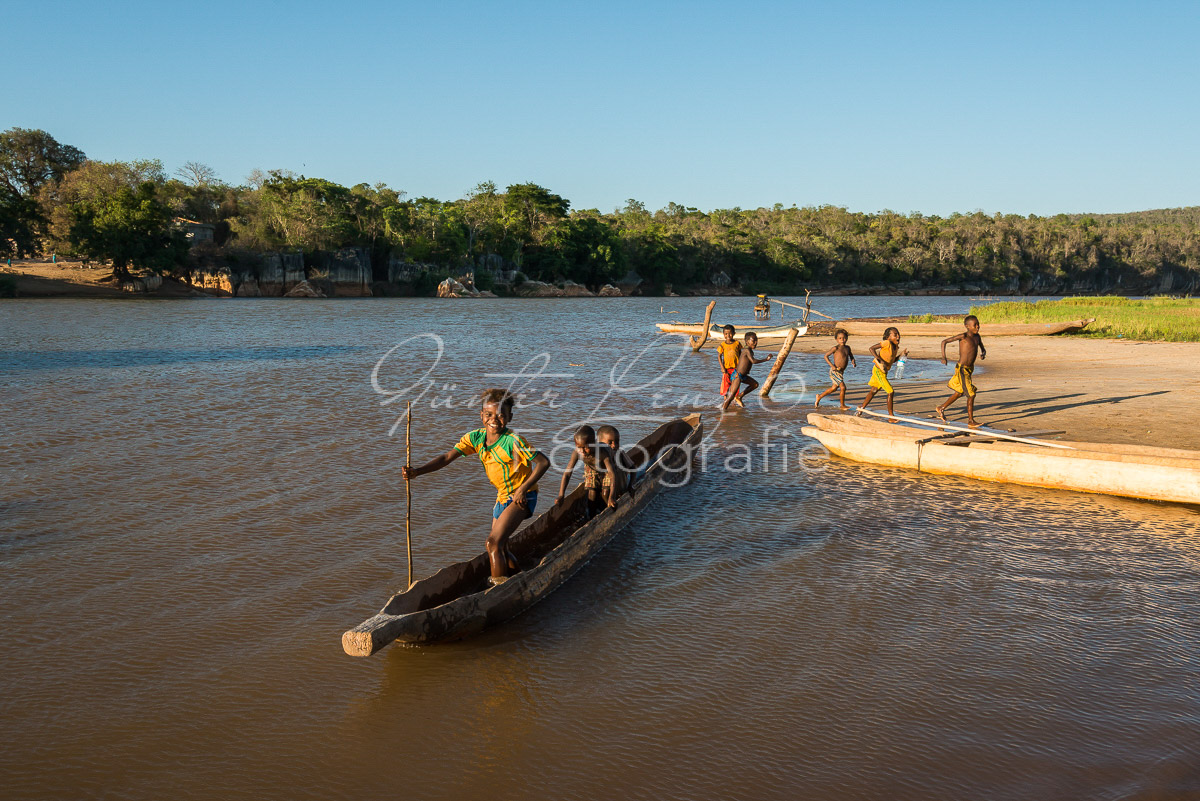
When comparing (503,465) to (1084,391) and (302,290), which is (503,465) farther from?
(302,290)

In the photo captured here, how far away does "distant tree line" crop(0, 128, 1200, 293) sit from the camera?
5866 centimetres

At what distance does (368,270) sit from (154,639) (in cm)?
7061

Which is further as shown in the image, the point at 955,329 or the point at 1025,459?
the point at 955,329

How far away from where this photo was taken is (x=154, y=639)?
5.64 meters

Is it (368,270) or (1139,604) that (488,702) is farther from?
(368,270)

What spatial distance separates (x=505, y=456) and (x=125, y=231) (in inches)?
2441

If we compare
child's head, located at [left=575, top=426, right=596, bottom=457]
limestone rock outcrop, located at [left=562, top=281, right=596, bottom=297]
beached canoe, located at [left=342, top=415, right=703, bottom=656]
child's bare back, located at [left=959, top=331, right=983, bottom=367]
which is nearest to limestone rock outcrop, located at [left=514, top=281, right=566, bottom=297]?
limestone rock outcrop, located at [left=562, top=281, right=596, bottom=297]

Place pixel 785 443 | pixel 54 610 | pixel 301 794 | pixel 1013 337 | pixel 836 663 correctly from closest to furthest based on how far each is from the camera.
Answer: pixel 301 794, pixel 836 663, pixel 54 610, pixel 785 443, pixel 1013 337

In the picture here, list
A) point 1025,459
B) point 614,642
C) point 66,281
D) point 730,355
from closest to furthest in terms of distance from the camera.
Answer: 1. point 614,642
2. point 1025,459
3. point 730,355
4. point 66,281

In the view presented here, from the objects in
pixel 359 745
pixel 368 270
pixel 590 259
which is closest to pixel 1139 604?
pixel 359 745

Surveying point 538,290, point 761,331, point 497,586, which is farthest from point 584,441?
point 538,290

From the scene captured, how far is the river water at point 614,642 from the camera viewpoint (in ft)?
13.9

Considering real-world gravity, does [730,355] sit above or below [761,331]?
below

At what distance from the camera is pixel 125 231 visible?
187 ft
